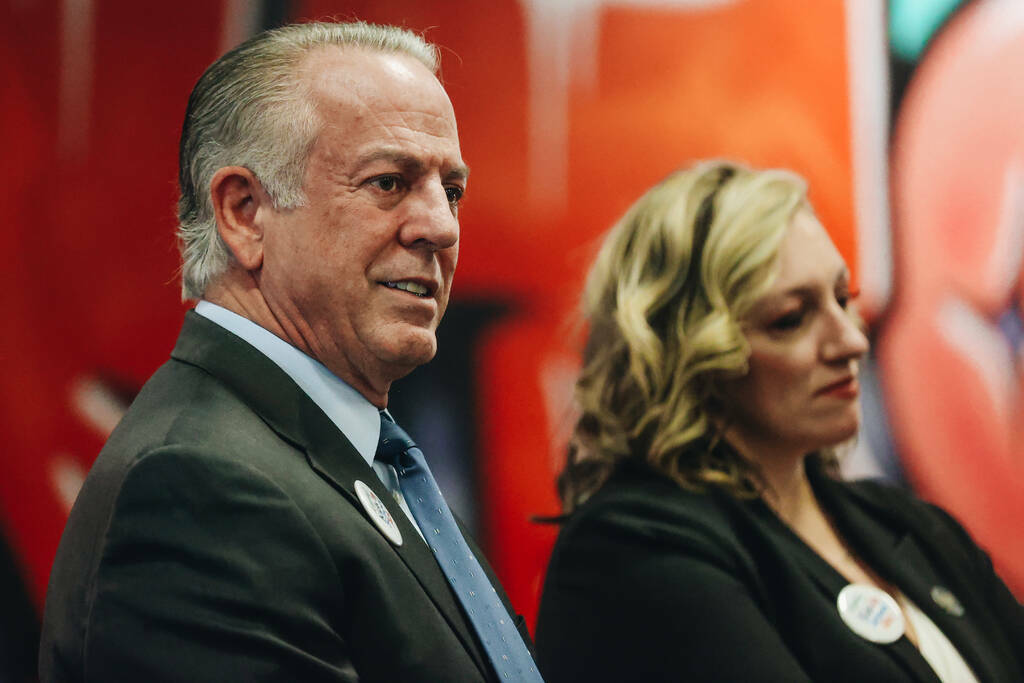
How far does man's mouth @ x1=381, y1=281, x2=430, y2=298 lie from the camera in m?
1.21

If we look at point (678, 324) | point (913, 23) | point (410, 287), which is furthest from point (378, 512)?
point (913, 23)

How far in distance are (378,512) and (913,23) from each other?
2324 mm

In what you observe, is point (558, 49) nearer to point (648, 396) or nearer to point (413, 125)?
point (648, 396)

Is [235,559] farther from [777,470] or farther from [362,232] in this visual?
[777,470]

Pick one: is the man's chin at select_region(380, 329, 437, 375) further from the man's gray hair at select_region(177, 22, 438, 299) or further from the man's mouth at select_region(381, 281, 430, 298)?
the man's gray hair at select_region(177, 22, 438, 299)

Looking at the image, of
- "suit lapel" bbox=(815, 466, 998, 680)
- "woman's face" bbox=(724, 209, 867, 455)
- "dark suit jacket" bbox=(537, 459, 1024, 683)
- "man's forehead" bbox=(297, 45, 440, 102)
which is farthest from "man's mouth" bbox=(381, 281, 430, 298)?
"suit lapel" bbox=(815, 466, 998, 680)

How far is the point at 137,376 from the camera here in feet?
6.95

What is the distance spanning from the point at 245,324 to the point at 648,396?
0.76m

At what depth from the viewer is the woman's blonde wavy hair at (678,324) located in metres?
1.67

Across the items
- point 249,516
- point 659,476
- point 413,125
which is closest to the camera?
point 249,516

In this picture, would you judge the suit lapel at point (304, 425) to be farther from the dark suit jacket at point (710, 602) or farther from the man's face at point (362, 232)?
the dark suit jacket at point (710, 602)

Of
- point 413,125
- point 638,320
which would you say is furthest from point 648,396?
point 413,125

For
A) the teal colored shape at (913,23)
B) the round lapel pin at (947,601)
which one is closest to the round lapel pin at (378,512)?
the round lapel pin at (947,601)

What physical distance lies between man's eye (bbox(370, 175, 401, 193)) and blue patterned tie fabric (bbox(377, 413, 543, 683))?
10.9 inches
